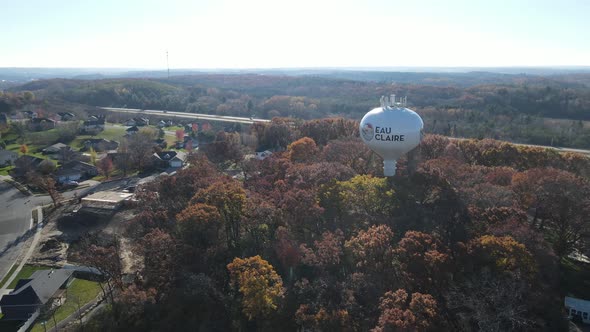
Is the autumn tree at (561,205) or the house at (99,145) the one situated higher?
the autumn tree at (561,205)

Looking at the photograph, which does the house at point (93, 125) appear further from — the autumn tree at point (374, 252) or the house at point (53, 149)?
the autumn tree at point (374, 252)

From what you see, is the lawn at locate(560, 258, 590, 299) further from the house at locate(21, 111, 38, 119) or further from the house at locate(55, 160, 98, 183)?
the house at locate(21, 111, 38, 119)

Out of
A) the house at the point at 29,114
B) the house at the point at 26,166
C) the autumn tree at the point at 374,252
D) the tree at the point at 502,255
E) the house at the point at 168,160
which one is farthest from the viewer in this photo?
the house at the point at 29,114

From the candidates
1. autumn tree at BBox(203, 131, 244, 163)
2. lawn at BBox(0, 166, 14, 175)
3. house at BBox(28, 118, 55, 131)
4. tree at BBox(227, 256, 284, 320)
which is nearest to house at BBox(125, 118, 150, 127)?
house at BBox(28, 118, 55, 131)

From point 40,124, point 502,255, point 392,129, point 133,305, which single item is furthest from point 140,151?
point 502,255

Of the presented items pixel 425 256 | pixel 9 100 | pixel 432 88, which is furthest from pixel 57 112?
pixel 432 88

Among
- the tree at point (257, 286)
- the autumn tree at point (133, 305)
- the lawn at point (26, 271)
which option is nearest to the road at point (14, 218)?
the lawn at point (26, 271)
